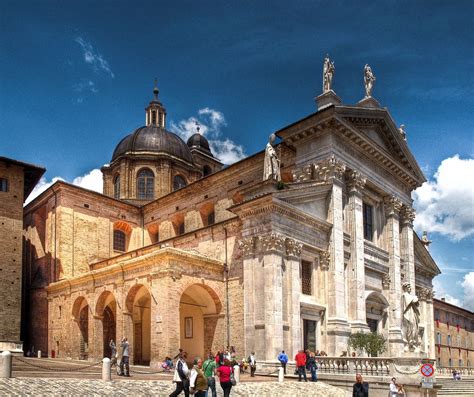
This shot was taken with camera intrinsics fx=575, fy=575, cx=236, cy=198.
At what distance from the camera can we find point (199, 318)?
91.9 feet

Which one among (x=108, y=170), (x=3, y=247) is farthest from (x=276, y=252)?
(x=108, y=170)

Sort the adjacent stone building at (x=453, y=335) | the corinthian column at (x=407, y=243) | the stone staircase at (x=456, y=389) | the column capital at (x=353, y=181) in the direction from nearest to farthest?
1. the stone staircase at (x=456, y=389)
2. the column capital at (x=353, y=181)
3. the corinthian column at (x=407, y=243)
4. the adjacent stone building at (x=453, y=335)

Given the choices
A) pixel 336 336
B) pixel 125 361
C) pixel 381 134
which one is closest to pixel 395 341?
pixel 336 336

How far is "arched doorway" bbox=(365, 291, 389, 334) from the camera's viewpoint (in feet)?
98.0

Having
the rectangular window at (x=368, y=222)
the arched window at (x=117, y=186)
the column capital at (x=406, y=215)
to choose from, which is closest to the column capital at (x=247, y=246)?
the rectangular window at (x=368, y=222)

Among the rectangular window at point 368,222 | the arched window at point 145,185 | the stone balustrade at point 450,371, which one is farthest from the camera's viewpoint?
the arched window at point 145,185

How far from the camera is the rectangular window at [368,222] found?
104ft

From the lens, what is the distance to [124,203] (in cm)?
3981

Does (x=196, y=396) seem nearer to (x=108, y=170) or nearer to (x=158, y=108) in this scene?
(x=108, y=170)

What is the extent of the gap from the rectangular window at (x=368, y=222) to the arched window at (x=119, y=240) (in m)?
17.1

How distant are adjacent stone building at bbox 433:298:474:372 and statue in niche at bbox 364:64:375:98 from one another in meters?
24.6

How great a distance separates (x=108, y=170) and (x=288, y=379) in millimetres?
30265

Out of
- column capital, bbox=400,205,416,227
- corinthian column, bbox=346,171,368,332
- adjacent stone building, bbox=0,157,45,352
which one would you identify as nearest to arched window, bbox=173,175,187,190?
adjacent stone building, bbox=0,157,45,352

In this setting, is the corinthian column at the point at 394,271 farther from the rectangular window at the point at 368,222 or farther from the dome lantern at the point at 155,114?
the dome lantern at the point at 155,114
